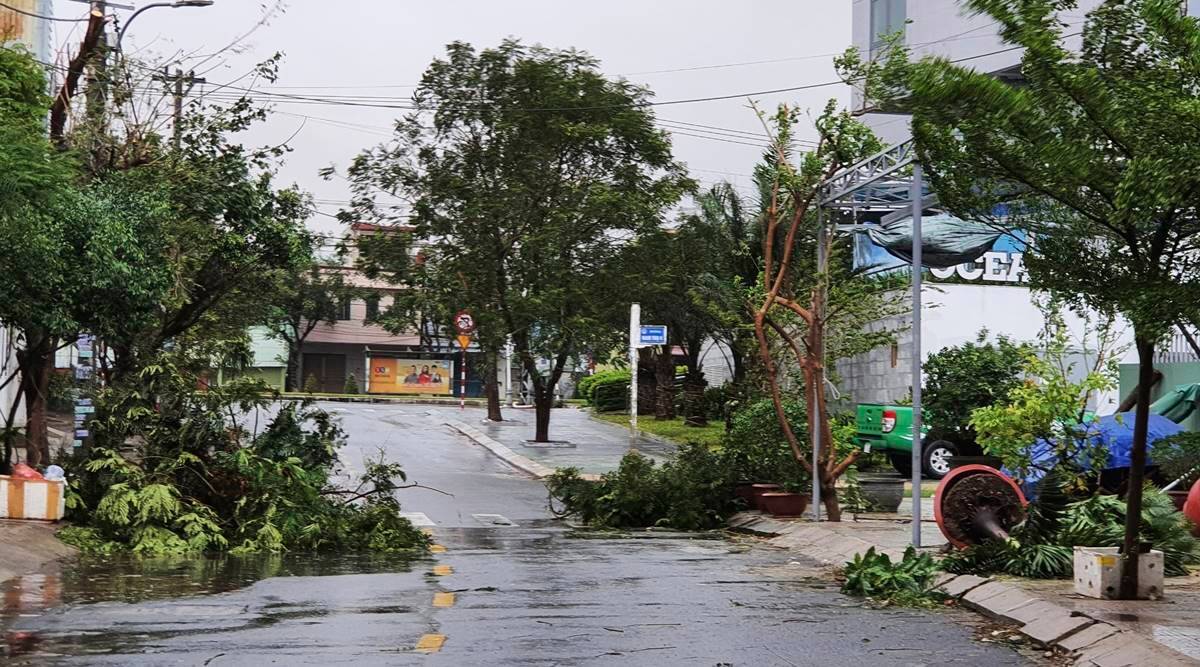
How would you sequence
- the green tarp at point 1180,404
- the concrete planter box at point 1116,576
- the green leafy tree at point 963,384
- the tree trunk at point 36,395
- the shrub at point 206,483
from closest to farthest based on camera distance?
the concrete planter box at point 1116,576, the shrub at point 206,483, the tree trunk at point 36,395, the green tarp at point 1180,404, the green leafy tree at point 963,384

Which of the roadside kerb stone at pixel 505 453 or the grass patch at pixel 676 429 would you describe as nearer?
the roadside kerb stone at pixel 505 453

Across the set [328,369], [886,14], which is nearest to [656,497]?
[886,14]

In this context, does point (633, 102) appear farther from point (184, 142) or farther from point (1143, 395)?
point (1143, 395)

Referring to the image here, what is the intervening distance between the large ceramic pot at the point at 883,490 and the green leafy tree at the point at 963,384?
1479mm

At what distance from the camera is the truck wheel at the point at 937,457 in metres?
27.4

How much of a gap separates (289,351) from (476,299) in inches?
1703

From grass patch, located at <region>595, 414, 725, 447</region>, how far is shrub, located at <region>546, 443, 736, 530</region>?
13.7m

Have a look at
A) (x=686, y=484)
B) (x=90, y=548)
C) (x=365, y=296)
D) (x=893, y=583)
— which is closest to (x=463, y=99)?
(x=365, y=296)

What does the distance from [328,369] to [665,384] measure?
3825cm

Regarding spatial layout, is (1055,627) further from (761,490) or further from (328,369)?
(328,369)

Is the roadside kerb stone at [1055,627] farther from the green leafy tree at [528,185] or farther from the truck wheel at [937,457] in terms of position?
the green leafy tree at [528,185]

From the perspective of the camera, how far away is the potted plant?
65.1ft

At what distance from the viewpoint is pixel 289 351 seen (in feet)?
254

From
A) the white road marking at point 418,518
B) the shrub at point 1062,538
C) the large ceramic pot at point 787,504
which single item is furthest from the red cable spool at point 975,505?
the white road marking at point 418,518
